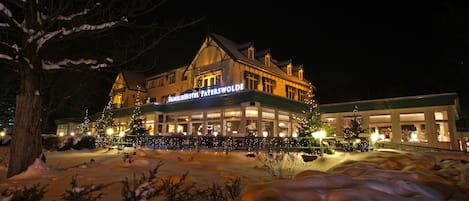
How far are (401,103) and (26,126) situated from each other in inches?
1016

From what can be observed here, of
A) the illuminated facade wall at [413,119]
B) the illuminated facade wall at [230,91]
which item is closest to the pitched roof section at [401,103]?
the illuminated facade wall at [413,119]

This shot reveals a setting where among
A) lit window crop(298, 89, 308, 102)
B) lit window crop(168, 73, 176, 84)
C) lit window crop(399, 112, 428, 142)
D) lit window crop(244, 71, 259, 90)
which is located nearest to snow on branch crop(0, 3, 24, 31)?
lit window crop(244, 71, 259, 90)

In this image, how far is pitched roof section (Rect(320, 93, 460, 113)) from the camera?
829 inches

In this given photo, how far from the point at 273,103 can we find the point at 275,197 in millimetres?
17509

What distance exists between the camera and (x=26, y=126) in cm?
772

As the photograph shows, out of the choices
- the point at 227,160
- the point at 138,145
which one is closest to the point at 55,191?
the point at 227,160

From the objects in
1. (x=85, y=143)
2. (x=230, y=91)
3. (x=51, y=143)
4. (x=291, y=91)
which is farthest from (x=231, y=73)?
(x=51, y=143)

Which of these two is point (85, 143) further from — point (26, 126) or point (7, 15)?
point (7, 15)

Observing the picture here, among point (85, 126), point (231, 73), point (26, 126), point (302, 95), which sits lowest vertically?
point (26, 126)

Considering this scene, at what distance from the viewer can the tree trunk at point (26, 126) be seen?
7525mm

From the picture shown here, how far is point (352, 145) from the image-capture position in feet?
56.6

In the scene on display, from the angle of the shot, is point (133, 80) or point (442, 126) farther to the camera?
point (133, 80)

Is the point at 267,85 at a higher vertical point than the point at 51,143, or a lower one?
higher

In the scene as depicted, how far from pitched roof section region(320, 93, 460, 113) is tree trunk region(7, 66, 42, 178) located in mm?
24284
